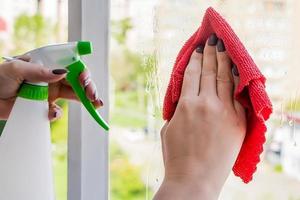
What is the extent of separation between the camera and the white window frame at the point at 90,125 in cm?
69

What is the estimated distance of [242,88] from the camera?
0.52m

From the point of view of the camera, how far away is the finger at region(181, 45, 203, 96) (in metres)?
0.57

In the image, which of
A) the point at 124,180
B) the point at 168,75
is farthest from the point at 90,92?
the point at 124,180

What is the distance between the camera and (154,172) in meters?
0.66

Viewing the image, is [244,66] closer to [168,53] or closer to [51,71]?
[168,53]

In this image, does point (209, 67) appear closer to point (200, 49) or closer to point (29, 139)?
point (200, 49)

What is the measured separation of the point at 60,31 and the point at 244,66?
16.9 inches

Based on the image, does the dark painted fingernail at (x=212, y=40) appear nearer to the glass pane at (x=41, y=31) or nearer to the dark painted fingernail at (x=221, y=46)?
the dark painted fingernail at (x=221, y=46)

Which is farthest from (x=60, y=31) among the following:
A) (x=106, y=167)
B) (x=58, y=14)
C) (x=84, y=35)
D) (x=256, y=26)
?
(x=256, y=26)

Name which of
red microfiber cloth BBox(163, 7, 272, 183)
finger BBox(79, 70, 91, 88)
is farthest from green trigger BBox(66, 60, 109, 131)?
red microfiber cloth BBox(163, 7, 272, 183)

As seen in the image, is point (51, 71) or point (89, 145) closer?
point (51, 71)

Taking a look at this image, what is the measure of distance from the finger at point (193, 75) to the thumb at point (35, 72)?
17 cm

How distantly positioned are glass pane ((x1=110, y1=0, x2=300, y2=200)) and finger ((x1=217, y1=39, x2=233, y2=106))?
3 centimetres

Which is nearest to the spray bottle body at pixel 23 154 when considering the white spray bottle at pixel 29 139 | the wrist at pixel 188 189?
the white spray bottle at pixel 29 139
